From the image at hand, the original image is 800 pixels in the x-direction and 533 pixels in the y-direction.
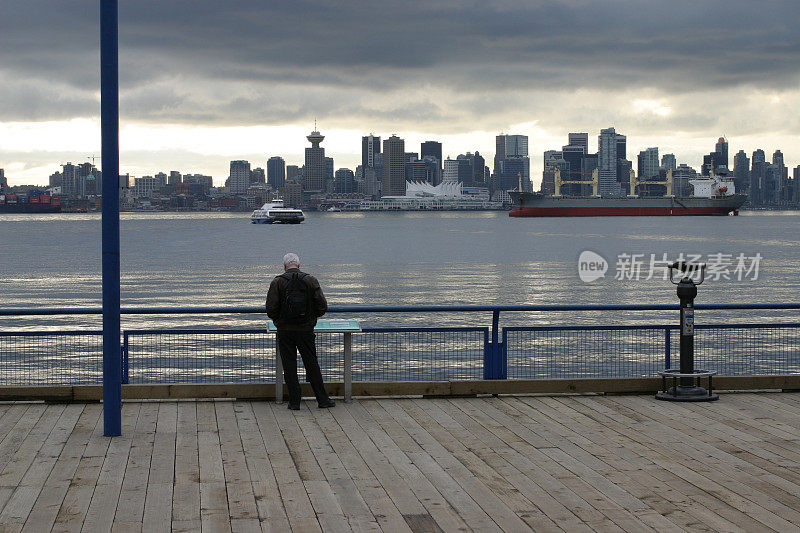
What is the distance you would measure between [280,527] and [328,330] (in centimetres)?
458

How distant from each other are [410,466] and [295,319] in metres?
3.07

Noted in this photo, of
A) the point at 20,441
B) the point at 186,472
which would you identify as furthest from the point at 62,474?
the point at 20,441

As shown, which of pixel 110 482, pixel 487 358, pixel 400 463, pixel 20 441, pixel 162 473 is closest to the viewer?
pixel 110 482

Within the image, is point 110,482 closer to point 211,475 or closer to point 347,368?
point 211,475

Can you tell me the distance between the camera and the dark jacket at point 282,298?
A: 1090 centimetres

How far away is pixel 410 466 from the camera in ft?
27.4

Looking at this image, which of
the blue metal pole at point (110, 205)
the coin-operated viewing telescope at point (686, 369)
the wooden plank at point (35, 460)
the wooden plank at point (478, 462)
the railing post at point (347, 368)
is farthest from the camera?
the coin-operated viewing telescope at point (686, 369)

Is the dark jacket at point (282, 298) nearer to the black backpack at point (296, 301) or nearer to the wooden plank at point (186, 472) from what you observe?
the black backpack at point (296, 301)

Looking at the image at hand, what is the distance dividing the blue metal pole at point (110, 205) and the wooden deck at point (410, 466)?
426 millimetres

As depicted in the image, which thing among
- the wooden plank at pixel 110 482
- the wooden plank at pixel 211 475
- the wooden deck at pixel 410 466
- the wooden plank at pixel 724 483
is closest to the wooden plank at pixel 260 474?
the wooden deck at pixel 410 466

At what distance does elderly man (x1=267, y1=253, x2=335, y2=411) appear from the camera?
10.9 metres

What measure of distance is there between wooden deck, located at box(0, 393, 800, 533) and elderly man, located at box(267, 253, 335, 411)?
0.35 metres

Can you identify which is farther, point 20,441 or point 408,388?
point 408,388

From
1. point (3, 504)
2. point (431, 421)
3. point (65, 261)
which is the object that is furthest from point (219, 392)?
point (65, 261)
